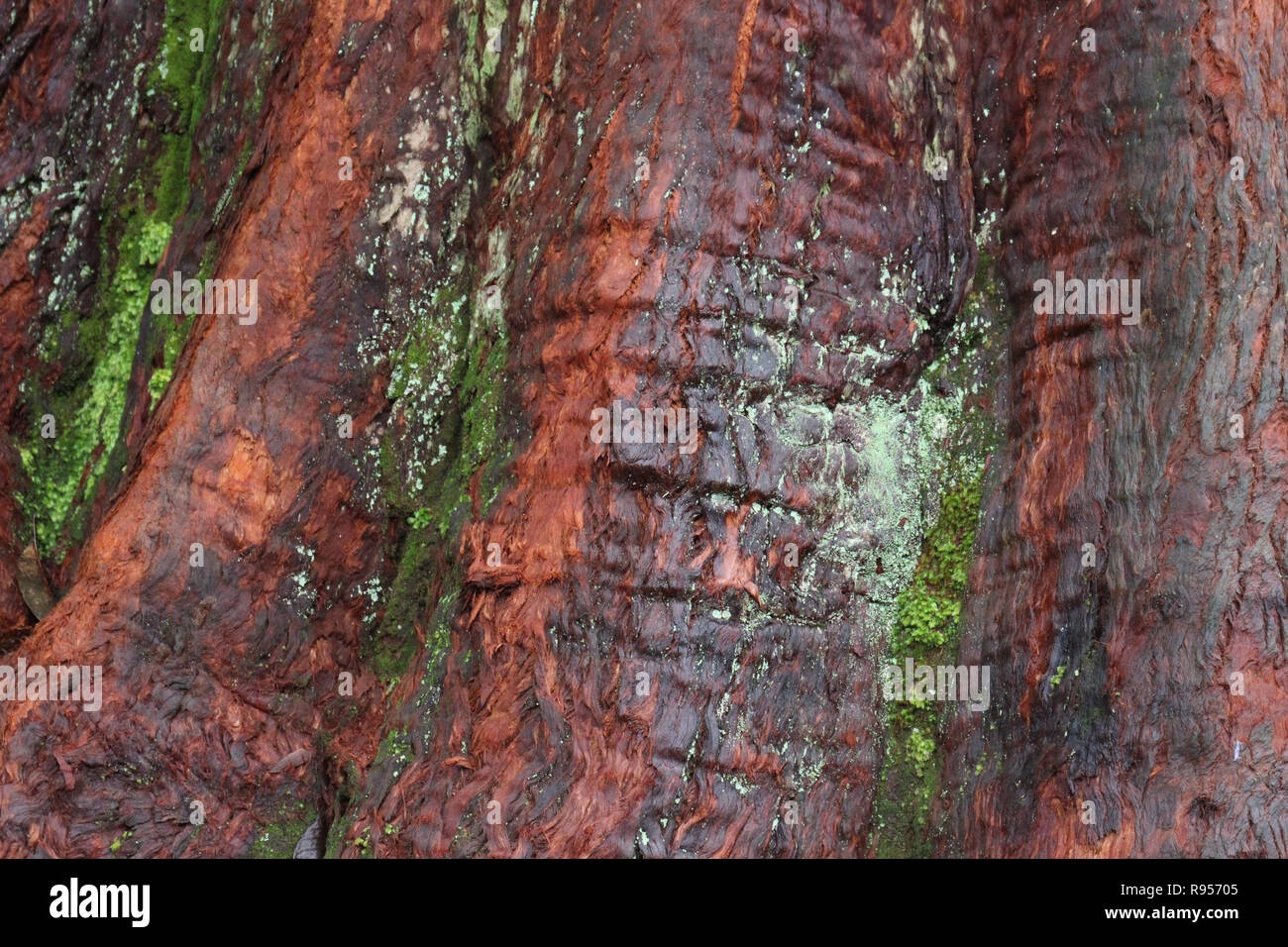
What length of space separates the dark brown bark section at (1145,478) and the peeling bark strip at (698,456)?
0.04 ft

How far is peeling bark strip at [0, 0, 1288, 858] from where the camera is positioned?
11.8 ft

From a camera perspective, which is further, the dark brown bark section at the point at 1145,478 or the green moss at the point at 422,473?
→ the green moss at the point at 422,473

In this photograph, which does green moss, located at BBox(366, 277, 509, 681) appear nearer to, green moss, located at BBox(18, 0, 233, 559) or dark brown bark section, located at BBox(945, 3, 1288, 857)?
green moss, located at BBox(18, 0, 233, 559)

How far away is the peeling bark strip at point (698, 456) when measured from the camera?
11.8 ft

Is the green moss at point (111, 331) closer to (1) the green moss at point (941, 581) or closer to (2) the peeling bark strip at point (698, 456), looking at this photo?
(2) the peeling bark strip at point (698, 456)

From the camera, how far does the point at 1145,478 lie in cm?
359

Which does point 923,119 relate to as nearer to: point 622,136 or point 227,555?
point 622,136

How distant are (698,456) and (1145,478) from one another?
53.7 inches

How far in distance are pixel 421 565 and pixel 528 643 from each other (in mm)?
862

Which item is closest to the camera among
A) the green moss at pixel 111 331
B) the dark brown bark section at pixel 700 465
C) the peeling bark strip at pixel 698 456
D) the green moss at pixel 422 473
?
the peeling bark strip at pixel 698 456

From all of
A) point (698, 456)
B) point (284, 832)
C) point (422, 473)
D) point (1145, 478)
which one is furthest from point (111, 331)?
point (1145, 478)

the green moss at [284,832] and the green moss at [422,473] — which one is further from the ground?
the green moss at [422,473]

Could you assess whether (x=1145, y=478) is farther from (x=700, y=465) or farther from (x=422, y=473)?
(x=422, y=473)

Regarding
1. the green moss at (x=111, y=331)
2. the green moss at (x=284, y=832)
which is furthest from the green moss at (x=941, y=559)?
the green moss at (x=111, y=331)
